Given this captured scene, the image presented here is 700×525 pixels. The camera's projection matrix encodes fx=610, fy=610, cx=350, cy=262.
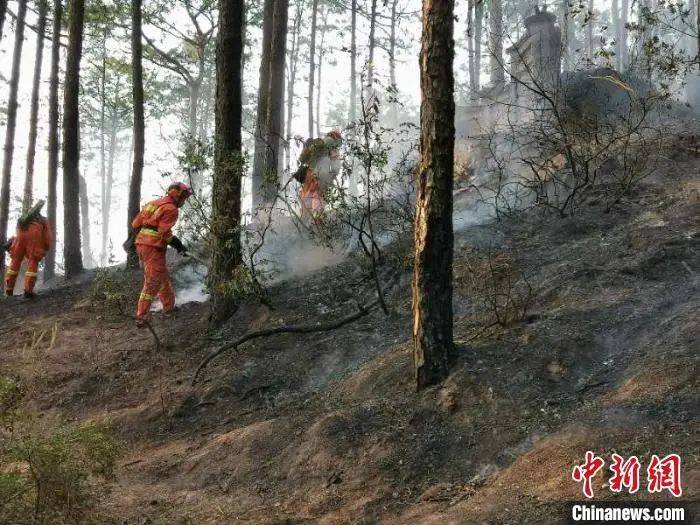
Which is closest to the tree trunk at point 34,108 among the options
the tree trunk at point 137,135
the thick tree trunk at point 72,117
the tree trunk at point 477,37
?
the thick tree trunk at point 72,117

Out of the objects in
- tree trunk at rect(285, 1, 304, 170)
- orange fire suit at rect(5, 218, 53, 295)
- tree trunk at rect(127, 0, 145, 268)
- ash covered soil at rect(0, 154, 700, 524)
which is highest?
tree trunk at rect(285, 1, 304, 170)

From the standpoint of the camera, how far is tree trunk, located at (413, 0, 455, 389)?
4.70 metres

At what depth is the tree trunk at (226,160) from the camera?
300 inches

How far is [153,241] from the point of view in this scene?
823cm

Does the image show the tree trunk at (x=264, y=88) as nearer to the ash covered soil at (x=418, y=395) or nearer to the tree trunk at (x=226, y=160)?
the tree trunk at (x=226, y=160)

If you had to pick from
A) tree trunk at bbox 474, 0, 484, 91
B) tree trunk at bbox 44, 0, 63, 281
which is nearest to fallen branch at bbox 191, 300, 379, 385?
tree trunk at bbox 44, 0, 63, 281

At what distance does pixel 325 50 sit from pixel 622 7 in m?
23.3

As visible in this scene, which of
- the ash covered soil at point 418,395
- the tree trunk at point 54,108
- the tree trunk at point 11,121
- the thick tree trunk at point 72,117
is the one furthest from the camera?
the tree trunk at point 11,121

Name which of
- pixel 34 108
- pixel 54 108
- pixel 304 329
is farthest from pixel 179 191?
pixel 34 108

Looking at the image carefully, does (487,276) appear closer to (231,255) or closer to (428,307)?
(428,307)

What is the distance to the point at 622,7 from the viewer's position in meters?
43.5

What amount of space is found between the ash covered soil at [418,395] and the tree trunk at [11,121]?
8.91 m

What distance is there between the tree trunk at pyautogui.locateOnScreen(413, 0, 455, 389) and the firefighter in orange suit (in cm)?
435

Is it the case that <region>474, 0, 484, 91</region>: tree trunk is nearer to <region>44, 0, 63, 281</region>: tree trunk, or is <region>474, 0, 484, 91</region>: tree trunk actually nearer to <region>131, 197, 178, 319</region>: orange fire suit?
<region>44, 0, 63, 281</region>: tree trunk
